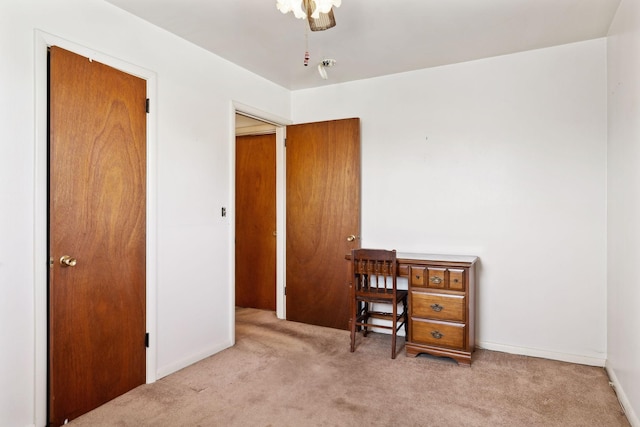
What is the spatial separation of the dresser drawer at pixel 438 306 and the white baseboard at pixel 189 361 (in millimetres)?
1636

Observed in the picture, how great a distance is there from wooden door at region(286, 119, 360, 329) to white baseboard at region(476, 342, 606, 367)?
131cm

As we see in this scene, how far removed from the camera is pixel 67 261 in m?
2.16

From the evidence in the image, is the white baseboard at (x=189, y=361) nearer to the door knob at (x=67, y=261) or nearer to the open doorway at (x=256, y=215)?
the door knob at (x=67, y=261)

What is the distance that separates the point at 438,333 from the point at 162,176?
240 centimetres

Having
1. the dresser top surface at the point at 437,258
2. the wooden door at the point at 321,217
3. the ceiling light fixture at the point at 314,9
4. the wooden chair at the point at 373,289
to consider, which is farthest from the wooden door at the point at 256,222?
the ceiling light fixture at the point at 314,9

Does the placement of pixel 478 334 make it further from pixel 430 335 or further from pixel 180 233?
pixel 180 233

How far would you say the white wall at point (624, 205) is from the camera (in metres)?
2.06

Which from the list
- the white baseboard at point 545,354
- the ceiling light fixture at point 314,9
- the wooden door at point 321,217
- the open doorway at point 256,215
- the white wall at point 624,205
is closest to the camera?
the ceiling light fixture at point 314,9

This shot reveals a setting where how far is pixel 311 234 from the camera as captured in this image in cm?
396

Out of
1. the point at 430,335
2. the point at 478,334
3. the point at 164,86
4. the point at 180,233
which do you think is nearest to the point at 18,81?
the point at 164,86

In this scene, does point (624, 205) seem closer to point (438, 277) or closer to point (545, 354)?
point (438, 277)

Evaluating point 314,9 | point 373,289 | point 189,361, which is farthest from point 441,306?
point 314,9

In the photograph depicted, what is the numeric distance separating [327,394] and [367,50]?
8.50 ft

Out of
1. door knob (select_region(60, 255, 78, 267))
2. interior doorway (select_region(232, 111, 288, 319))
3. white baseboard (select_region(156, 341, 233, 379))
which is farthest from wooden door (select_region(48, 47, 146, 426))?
interior doorway (select_region(232, 111, 288, 319))
